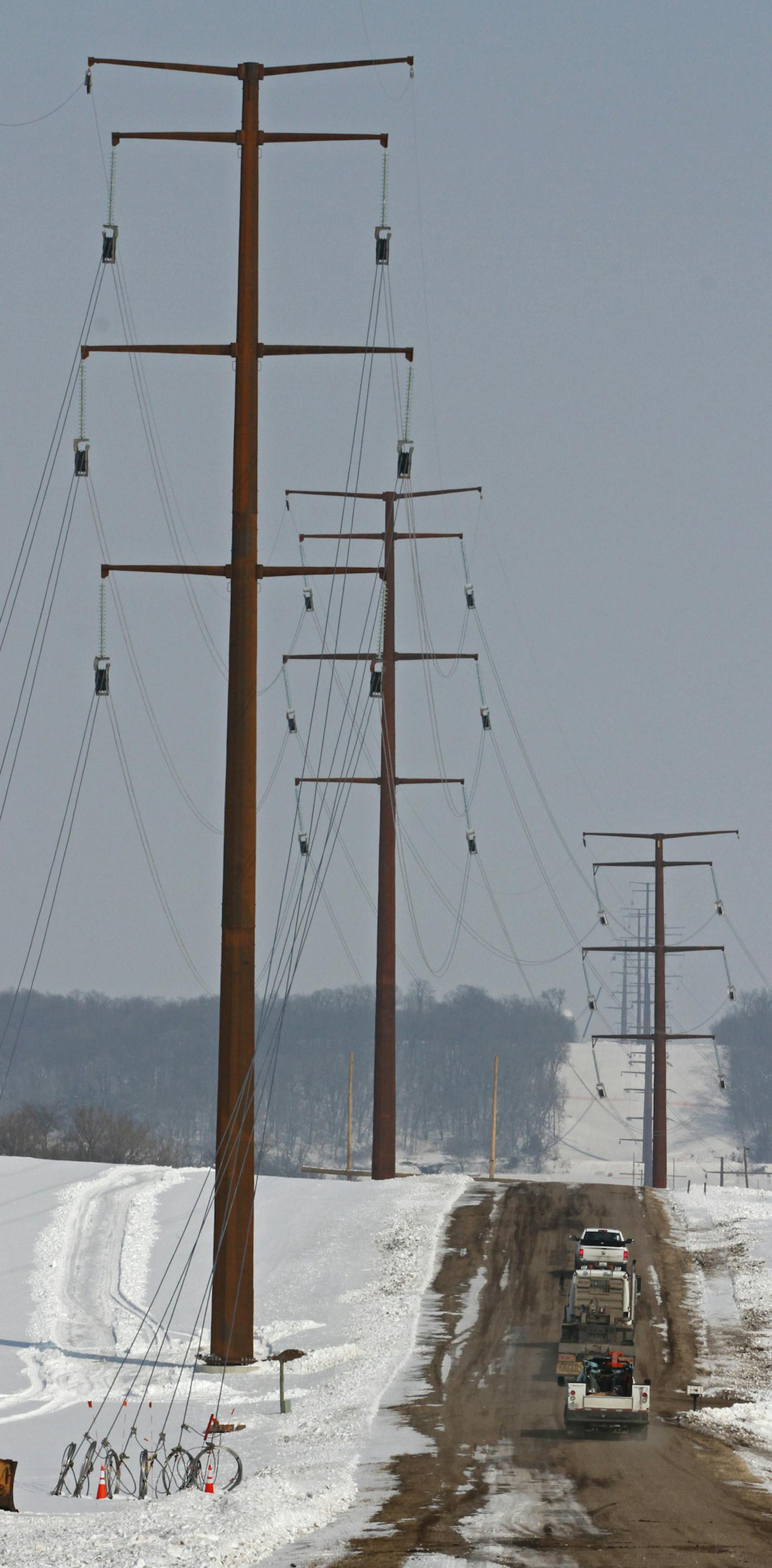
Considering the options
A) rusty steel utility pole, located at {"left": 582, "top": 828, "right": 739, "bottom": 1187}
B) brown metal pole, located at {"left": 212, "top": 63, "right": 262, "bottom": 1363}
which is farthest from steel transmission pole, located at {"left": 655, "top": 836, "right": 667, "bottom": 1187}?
brown metal pole, located at {"left": 212, "top": 63, "right": 262, "bottom": 1363}

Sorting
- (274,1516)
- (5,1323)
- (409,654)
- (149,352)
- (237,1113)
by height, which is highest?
(409,654)

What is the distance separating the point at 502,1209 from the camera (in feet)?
144

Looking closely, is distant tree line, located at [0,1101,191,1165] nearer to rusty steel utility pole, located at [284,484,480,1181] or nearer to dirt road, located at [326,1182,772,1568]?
rusty steel utility pole, located at [284,484,480,1181]

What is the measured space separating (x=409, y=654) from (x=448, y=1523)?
36294 millimetres

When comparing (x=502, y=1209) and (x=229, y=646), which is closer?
(x=229, y=646)

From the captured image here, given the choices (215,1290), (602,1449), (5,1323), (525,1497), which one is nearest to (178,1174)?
(5,1323)

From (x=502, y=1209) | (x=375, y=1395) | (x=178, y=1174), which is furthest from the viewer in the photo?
(x=178, y=1174)

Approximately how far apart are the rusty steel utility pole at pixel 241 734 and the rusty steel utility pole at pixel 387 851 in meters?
20.7

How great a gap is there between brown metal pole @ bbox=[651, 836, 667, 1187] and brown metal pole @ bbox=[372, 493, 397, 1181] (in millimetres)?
11678

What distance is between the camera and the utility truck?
30.9 m

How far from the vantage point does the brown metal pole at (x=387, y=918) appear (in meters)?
51.2

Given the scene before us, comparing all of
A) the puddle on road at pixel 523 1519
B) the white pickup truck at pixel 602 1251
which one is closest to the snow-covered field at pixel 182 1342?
the puddle on road at pixel 523 1519

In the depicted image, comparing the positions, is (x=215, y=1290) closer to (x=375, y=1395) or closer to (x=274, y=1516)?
(x=375, y=1395)

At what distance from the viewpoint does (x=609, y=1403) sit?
24.7m
